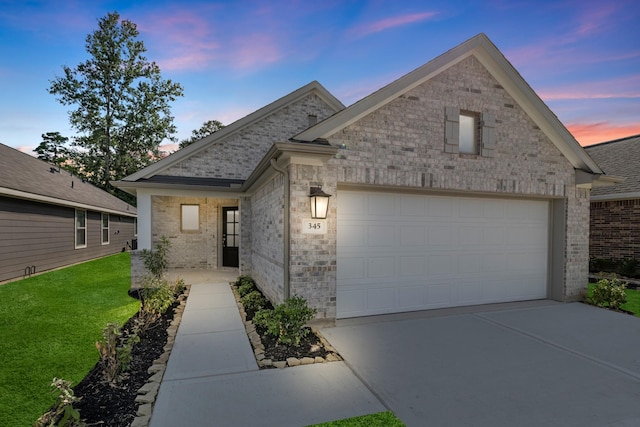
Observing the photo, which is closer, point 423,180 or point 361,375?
point 361,375

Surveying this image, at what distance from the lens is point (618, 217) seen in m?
10.5

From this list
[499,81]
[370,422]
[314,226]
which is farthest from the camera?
[499,81]

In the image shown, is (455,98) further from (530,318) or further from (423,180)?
(530,318)

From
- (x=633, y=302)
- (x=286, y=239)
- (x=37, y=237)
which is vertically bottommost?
(x=633, y=302)

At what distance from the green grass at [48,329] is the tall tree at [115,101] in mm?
17279

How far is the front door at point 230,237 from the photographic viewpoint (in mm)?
11555

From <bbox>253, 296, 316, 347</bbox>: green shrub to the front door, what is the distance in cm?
718

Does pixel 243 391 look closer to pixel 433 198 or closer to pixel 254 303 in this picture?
pixel 254 303

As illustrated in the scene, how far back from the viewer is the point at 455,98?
616 cm

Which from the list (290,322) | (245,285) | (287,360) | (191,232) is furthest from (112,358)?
(191,232)

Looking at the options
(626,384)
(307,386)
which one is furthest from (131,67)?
(626,384)

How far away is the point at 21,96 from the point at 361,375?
16289 mm

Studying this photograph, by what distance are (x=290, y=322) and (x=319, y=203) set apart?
190 cm

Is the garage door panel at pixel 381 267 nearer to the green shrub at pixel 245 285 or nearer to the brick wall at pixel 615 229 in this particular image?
the green shrub at pixel 245 285
